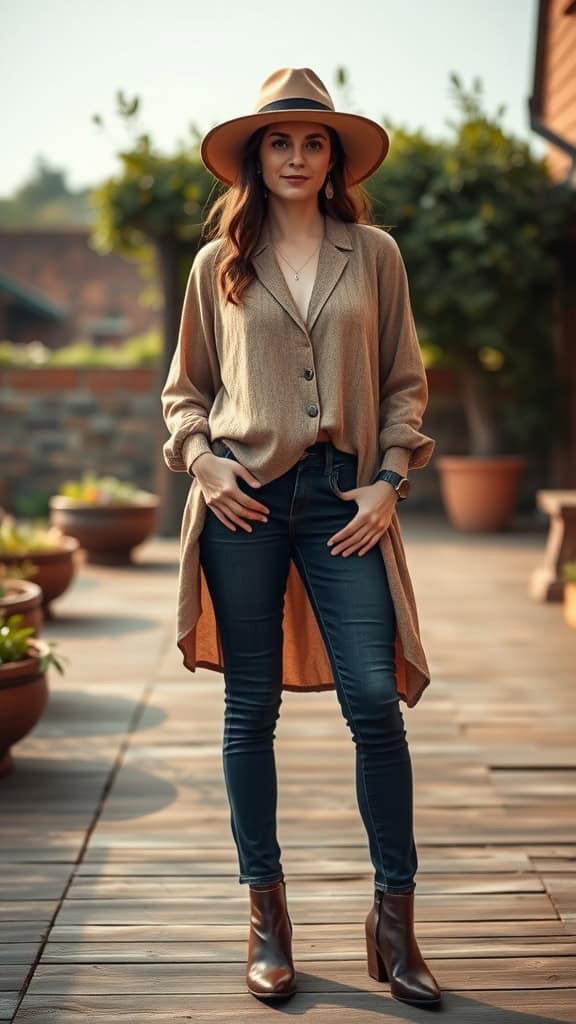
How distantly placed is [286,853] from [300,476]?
43.5 inches

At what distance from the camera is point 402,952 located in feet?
7.00

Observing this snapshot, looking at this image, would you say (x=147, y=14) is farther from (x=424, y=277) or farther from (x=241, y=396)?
(x=241, y=396)

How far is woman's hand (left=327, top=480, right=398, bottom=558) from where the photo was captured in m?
2.14

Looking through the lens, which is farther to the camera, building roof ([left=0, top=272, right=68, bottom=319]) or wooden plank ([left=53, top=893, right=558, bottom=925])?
building roof ([left=0, top=272, right=68, bottom=319])

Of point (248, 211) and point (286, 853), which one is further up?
point (248, 211)

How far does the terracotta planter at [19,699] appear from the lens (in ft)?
10.7

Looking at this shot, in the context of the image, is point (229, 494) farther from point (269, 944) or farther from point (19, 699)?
point (19, 699)

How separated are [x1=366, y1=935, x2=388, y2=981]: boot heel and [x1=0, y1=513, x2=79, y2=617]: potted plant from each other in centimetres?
378

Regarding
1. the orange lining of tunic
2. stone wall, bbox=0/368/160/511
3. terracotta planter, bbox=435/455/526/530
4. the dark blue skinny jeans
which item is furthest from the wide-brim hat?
stone wall, bbox=0/368/160/511

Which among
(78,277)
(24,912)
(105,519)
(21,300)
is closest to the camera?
(24,912)

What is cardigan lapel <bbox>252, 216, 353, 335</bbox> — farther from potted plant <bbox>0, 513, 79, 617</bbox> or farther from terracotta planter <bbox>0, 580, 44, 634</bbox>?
potted plant <bbox>0, 513, 79, 617</bbox>

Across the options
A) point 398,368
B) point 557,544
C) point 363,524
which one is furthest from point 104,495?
point 363,524

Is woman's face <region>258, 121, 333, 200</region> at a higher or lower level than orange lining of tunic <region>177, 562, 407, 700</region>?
higher

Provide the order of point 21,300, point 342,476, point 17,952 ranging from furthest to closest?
point 21,300 → point 17,952 → point 342,476
